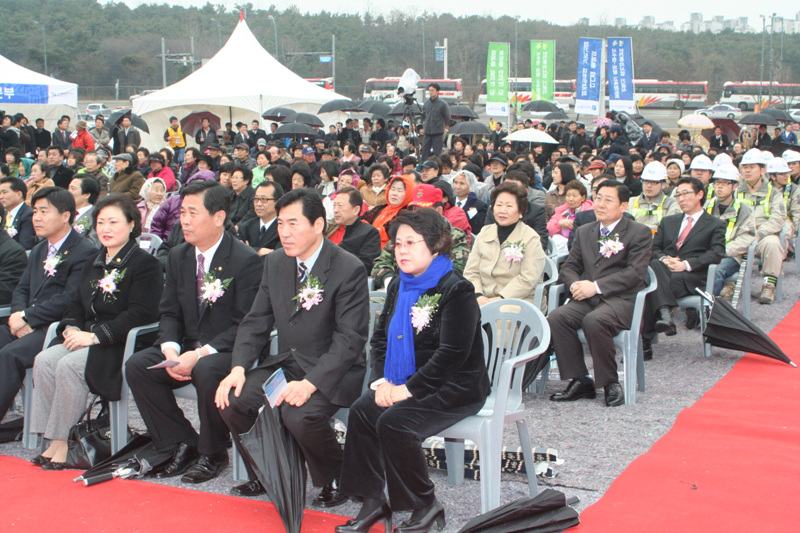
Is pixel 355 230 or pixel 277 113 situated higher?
pixel 277 113

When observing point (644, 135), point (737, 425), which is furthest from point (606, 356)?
point (644, 135)

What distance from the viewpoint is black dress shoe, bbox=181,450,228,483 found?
137 inches

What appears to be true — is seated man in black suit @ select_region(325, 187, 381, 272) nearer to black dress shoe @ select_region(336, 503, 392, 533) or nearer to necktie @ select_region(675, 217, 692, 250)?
necktie @ select_region(675, 217, 692, 250)

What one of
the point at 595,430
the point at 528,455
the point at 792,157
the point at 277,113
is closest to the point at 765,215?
the point at 792,157

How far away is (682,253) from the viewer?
18.6ft

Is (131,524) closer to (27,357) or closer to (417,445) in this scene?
(417,445)

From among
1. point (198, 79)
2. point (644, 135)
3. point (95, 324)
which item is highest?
point (198, 79)

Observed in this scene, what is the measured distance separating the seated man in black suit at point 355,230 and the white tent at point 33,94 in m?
16.2

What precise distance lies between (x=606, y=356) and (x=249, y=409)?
6.98 feet

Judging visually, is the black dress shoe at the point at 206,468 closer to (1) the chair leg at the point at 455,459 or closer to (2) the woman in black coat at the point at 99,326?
(2) the woman in black coat at the point at 99,326

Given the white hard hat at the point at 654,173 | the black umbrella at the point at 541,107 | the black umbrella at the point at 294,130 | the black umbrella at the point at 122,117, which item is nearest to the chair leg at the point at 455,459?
the white hard hat at the point at 654,173

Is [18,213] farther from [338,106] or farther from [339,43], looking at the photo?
[339,43]

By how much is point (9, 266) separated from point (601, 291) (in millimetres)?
3601

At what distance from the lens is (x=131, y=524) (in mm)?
3045
